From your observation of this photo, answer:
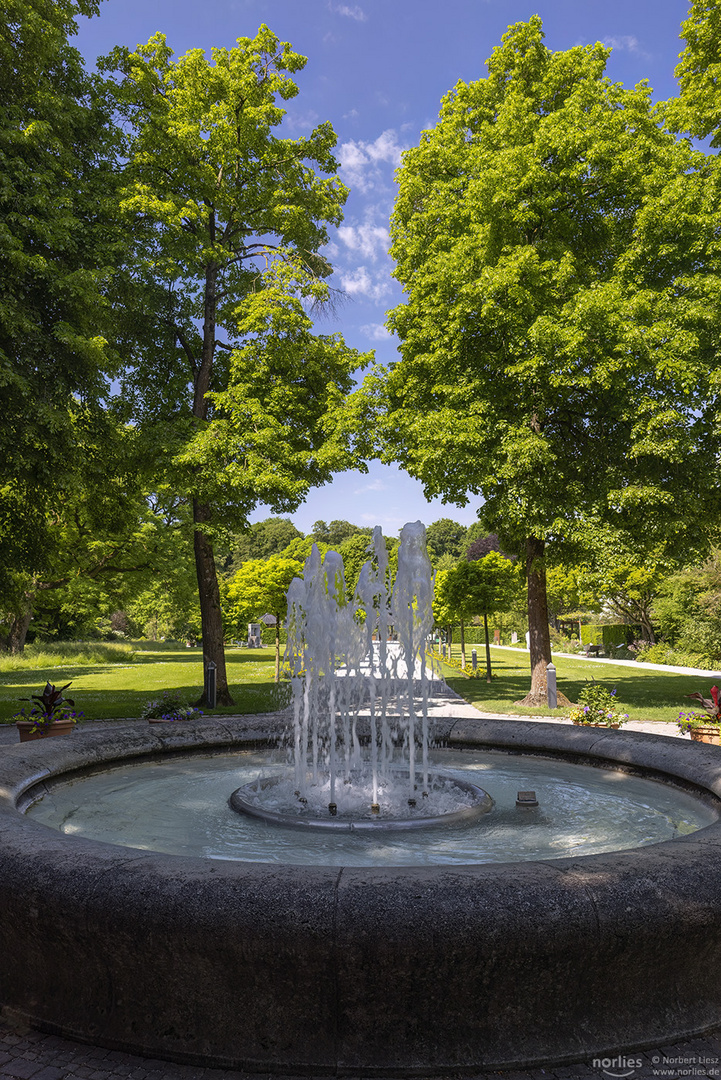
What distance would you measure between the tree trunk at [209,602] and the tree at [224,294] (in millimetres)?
33

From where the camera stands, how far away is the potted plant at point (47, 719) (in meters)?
8.91

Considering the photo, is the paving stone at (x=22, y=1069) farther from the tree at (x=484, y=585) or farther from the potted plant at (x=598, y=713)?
the tree at (x=484, y=585)

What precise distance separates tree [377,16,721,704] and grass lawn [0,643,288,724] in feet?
22.8

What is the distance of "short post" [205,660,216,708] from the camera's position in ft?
47.5

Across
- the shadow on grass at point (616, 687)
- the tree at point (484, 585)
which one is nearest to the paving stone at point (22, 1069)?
the shadow on grass at point (616, 687)

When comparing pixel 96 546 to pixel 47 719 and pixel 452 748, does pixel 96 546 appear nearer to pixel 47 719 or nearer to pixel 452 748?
pixel 47 719

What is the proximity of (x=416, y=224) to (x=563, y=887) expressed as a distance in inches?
677

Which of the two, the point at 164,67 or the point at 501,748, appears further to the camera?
the point at 164,67

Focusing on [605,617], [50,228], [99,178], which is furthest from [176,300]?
[605,617]

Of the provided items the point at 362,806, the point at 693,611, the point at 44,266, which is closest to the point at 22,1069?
the point at 362,806

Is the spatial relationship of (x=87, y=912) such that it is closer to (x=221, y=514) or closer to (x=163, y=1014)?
(x=163, y=1014)

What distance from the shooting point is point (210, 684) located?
14.6 metres

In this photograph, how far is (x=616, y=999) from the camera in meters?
2.64

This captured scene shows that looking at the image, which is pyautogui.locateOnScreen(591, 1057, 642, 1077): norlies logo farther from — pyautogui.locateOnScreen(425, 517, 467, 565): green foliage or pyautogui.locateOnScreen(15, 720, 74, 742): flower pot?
pyautogui.locateOnScreen(425, 517, 467, 565): green foliage
